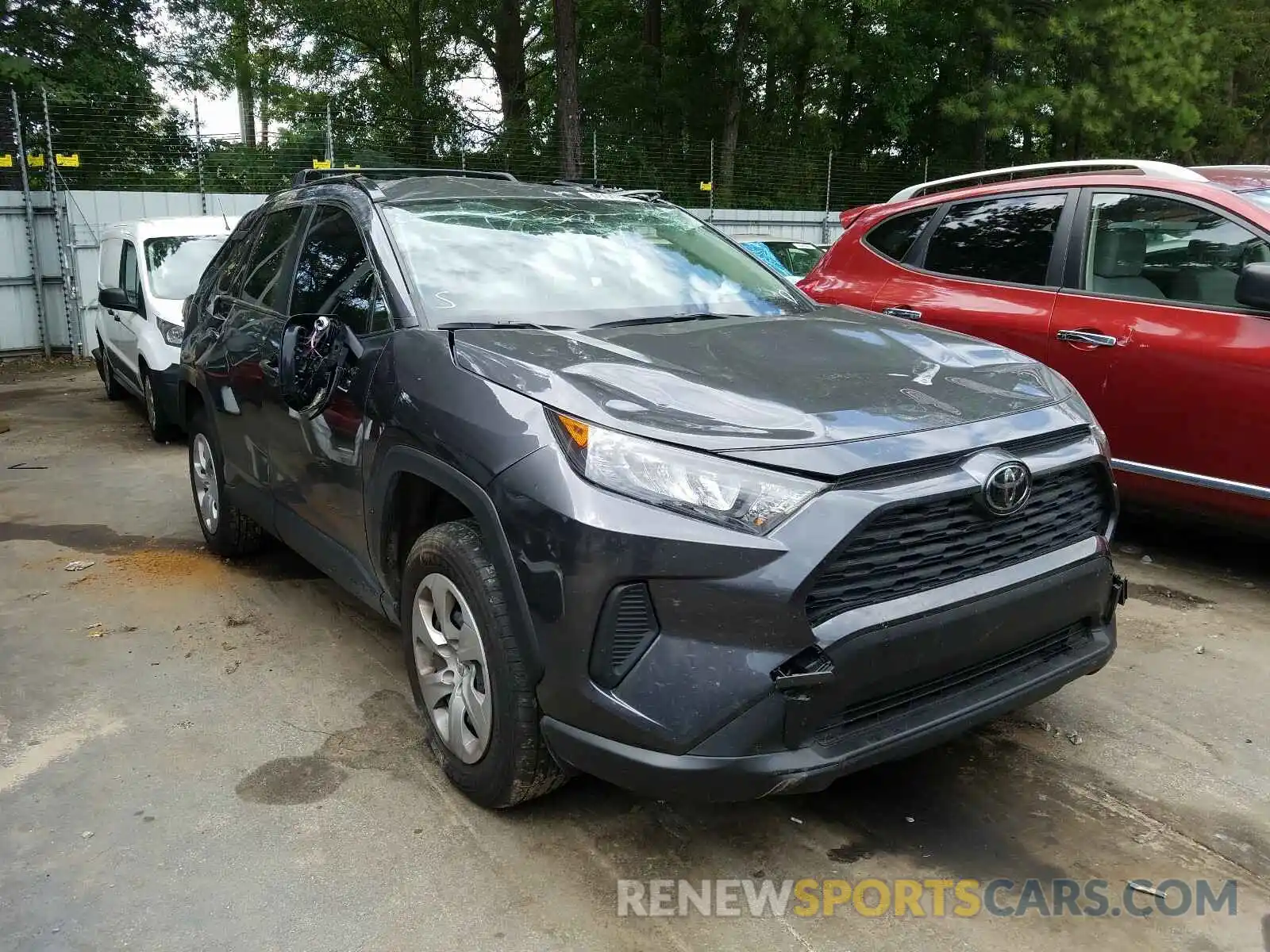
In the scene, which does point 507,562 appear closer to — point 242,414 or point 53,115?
point 242,414

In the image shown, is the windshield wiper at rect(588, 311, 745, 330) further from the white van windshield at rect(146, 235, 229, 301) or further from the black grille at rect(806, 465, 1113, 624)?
the white van windshield at rect(146, 235, 229, 301)

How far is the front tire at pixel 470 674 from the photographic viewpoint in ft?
8.20

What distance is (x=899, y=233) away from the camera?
5.80 meters

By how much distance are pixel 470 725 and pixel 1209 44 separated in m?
27.0

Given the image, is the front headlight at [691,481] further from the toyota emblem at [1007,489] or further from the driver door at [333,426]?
the driver door at [333,426]

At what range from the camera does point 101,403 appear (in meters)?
10.2

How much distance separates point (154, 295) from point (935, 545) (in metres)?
7.65

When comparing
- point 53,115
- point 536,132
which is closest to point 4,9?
point 53,115

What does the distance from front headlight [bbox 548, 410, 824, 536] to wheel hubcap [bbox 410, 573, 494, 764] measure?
590mm

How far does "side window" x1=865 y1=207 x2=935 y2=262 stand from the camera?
224 inches

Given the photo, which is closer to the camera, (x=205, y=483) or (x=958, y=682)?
(x=958, y=682)

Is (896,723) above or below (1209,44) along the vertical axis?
below

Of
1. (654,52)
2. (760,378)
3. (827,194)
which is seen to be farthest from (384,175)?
(654,52)

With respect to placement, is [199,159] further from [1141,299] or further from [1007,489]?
[1007,489]
